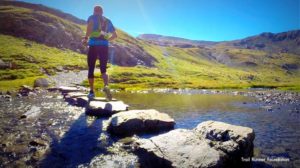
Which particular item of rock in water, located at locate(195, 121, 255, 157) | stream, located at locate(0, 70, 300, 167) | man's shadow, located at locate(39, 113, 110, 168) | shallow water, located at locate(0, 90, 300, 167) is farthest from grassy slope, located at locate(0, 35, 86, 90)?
rock in water, located at locate(195, 121, 255, 157)

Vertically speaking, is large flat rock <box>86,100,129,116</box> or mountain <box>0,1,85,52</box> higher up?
mountain <box>0,1,85,52</box>

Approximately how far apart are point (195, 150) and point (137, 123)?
4.32m

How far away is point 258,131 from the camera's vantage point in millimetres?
13391

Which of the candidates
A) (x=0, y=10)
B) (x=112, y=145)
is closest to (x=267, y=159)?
(x=112, y=145)

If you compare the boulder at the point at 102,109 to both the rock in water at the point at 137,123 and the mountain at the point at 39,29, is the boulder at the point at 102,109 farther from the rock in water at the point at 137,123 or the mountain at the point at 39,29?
the mountain at the point at 39,29

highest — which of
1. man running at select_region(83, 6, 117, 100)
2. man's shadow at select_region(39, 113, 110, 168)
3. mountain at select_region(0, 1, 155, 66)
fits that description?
mountain at select_region(0, 1, 155, 66)


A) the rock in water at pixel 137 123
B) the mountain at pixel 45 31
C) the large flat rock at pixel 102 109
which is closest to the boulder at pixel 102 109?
the large flat rock at pixel 102 109

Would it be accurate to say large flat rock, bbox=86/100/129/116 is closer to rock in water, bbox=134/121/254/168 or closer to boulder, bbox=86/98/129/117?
boulder, bbox=86/98/129/117

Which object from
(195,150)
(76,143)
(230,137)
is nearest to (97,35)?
(76,143)

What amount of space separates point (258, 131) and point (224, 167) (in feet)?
21.5

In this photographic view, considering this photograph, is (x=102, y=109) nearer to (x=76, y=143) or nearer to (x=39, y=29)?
(x=76, y=143)

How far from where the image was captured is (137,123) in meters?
11.9

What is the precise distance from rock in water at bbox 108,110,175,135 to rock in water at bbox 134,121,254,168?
1766 mm

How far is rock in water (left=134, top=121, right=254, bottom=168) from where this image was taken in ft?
24.8
